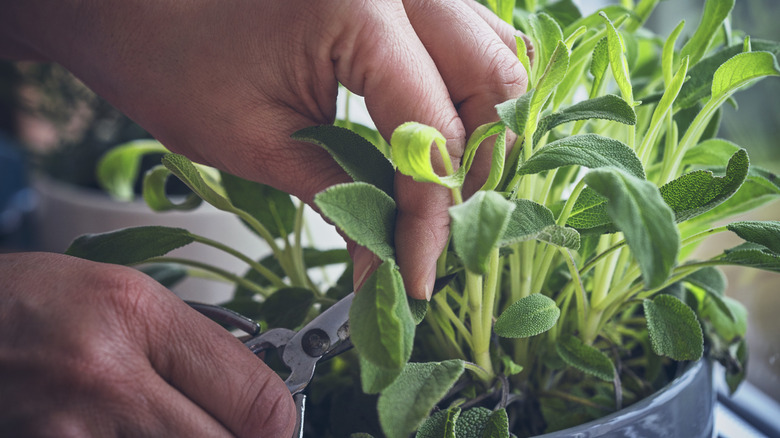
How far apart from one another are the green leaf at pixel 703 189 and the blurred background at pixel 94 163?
31cm

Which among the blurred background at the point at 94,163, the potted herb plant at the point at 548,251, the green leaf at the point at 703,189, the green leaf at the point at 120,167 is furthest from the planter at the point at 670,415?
the green leaf at the point at 120,167

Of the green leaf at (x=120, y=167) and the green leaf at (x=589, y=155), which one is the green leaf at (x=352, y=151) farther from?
the green leaf at (x=120, y=167)

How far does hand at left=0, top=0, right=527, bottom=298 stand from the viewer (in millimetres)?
281

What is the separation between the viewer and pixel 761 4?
2.03 ft

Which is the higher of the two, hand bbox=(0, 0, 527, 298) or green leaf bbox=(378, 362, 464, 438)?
hand bbox=(0, 0, 527, 298)

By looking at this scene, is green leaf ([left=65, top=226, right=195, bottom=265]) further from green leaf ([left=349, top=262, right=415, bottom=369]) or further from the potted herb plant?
green leaf ([left=349, top=262, right=415, bottom=369])

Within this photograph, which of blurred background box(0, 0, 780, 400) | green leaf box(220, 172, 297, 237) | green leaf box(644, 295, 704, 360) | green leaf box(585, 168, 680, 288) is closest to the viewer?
green leaf box(585, 168, 680, 288)

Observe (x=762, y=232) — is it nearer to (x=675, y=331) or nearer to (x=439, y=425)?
(x=675, y=331)

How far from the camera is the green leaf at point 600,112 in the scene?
0.80 feet

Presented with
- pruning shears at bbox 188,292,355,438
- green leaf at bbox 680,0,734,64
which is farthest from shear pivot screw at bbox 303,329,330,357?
green leaf at bbox 680,0,734,64

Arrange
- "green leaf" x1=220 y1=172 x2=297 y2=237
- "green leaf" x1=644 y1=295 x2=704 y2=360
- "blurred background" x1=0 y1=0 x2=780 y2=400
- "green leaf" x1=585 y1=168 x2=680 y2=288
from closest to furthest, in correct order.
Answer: "green leaf" x1=585 y1=168 x2=680 y2=288 < "green leaf" x1=644 y1=295 x2=704 y2=360 < "green leaf" x1=220 y1=172 x2=297 y2=237 < "blurred background" x1=0 y1=0 x2=780 y2=400

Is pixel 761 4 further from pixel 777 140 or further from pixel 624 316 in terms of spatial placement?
pixel 624 316

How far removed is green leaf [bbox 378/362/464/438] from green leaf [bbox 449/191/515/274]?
0.07 meters

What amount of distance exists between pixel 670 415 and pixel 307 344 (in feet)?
0.65
